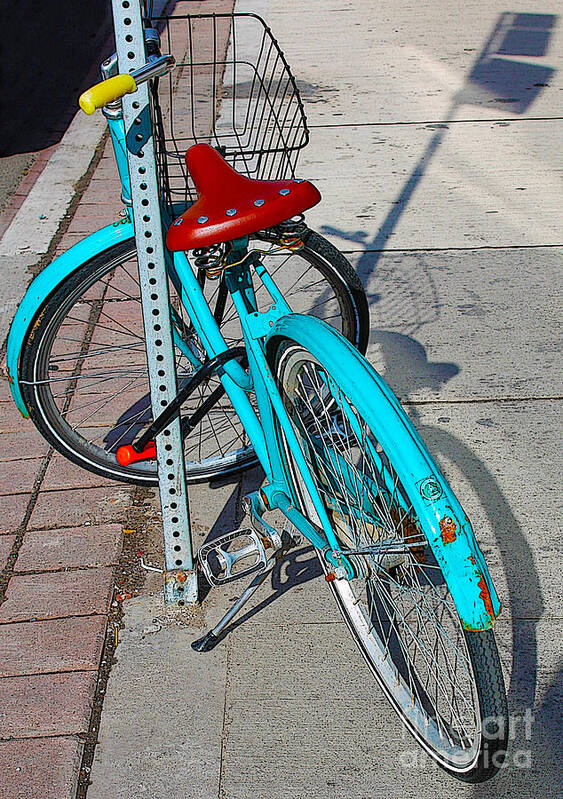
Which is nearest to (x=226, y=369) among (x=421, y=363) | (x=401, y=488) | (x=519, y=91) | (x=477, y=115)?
(x=401, y=488)

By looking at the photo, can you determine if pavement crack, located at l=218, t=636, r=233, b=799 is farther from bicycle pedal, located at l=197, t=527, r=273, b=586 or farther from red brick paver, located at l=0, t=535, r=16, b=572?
red brick paver, located at l=0, t=535, r=16, b=572

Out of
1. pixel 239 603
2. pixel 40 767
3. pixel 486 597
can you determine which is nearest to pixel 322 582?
pixel 239 603

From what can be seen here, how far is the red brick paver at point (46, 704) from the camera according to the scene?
227cm

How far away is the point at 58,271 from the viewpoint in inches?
105

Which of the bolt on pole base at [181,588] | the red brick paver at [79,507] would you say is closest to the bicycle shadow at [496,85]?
the red brick paver at [79,507]

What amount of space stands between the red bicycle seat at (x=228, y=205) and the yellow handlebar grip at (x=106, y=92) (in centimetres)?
34

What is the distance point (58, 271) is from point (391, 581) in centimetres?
131

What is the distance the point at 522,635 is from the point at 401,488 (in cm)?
77

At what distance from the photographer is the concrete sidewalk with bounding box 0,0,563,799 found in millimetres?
2168

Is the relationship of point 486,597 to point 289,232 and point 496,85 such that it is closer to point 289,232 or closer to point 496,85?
point 289,232

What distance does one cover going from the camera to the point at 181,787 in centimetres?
212
